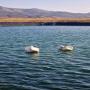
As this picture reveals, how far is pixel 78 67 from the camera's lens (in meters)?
35.9

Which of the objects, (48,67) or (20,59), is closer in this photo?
(48,67)

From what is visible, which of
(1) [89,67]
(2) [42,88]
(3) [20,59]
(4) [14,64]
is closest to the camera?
(2) [42,88]

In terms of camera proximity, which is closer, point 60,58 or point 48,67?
point 48,67

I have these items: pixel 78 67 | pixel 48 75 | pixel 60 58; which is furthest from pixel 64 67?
pixel 60 58

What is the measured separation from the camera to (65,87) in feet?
86.6

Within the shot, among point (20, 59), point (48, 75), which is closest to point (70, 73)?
point (48, 75)

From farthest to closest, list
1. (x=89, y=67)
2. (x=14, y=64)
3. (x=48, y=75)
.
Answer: (x=14, y=64) < (x=89, y=67) < (x=48, y=75)

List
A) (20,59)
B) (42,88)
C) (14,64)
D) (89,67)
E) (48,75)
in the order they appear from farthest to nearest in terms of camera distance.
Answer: (20,59) < (14,64) < (89,67) < (48,75) < (42,88)

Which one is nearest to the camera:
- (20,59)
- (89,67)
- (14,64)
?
(89,67)

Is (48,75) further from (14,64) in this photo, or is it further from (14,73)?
(14,64)

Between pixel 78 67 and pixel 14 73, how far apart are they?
337 inches

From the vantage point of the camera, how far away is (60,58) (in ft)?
144

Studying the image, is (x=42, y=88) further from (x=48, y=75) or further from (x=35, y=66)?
(x=35, y=66)

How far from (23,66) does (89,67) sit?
8.58 m
